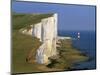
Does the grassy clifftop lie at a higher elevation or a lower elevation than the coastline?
higher

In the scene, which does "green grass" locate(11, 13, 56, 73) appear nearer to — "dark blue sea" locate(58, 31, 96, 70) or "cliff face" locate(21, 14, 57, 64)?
"cliff face" locate(21, 14, 57, 64)

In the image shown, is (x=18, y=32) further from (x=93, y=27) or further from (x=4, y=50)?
(x=93, y=27)

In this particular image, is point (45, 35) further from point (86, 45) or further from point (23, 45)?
point (86, 45)

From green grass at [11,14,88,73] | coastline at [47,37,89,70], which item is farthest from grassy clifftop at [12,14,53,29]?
coastline at [47,37,89,70]

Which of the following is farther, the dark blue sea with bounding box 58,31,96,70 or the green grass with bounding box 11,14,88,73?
the dark blue sea with bounding box 58,31,96,70

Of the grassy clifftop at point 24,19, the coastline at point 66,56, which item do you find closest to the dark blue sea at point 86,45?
the coastline at point 66,56

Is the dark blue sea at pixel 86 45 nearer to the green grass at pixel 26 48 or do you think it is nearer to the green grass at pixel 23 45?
the green grass at pixel 26 48

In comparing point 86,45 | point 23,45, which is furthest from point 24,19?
point 86,45
